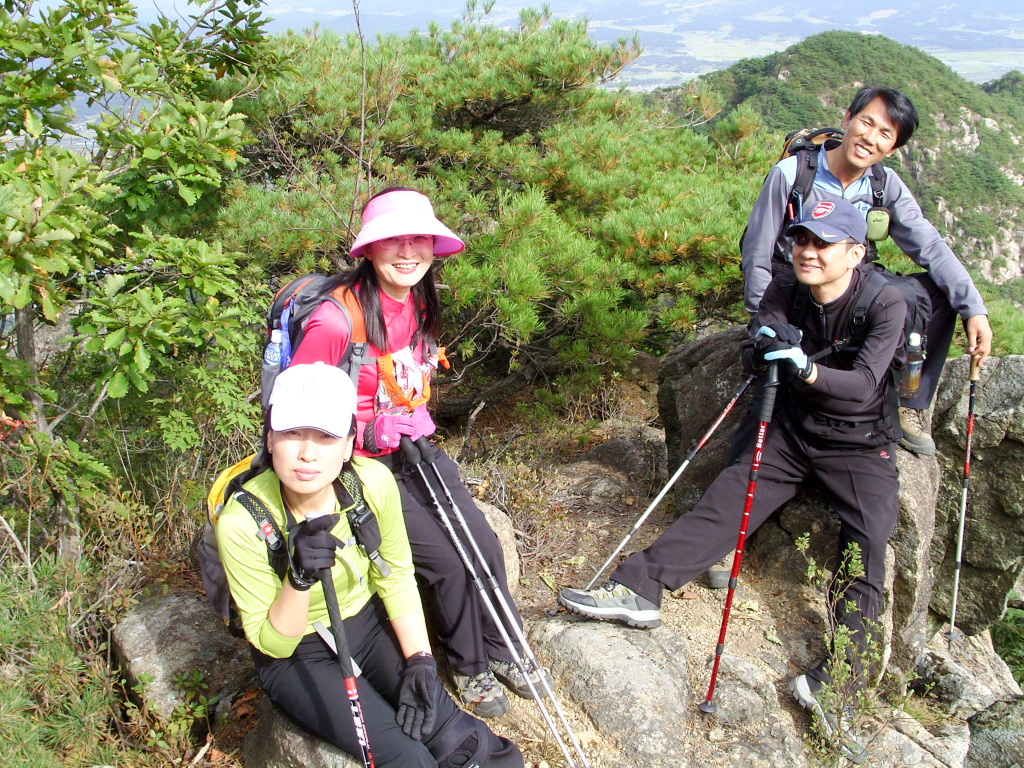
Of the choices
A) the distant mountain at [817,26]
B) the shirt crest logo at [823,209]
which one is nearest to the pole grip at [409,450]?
the shirt crest logo at [823,209]

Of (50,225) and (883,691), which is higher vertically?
(50,225)

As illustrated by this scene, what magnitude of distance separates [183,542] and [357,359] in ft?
5.74

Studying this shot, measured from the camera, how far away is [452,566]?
2990 mm

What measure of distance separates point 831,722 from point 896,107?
286 cm

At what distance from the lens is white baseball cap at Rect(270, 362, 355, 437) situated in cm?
229

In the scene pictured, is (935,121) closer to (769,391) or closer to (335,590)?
(769,391)

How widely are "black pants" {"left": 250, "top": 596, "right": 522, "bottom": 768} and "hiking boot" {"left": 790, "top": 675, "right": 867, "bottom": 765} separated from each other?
4.41ft

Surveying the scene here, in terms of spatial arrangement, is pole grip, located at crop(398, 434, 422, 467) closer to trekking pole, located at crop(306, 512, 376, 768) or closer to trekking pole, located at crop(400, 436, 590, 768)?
trekking pole, located at crop(400, 436, 590, 768)

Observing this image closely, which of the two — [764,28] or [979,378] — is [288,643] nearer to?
[979,378]

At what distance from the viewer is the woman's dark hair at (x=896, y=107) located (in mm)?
3549

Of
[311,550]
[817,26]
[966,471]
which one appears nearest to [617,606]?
[311,550]

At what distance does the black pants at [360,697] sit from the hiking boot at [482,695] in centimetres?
32

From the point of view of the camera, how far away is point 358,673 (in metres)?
2.62

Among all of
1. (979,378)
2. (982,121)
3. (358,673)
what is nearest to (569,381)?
(979,378)
